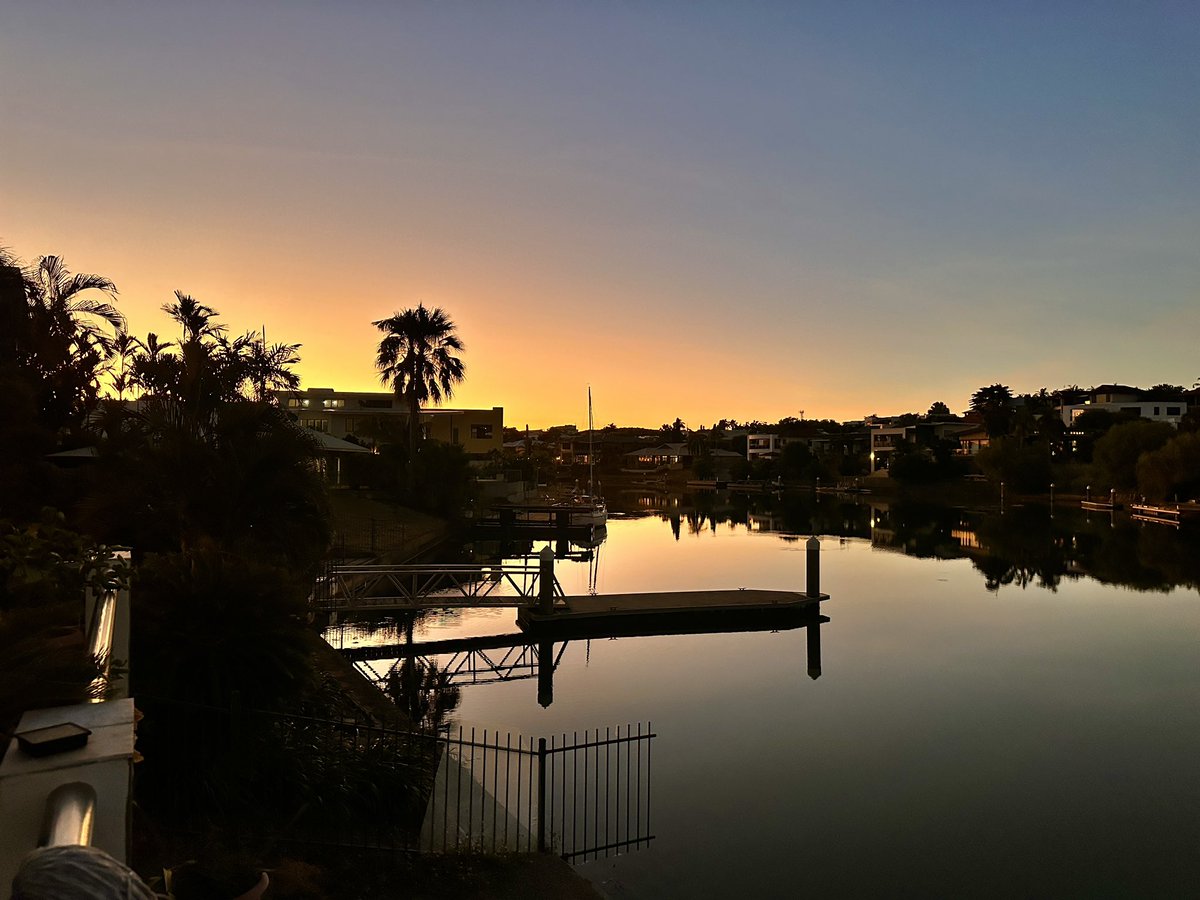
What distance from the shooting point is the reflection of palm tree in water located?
16.5 metres

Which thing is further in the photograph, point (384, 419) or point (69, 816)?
point (384, 419)

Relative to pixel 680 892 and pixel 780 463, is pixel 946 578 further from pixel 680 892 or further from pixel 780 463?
pixel 780 463

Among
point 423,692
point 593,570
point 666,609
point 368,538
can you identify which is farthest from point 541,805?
point 593,570

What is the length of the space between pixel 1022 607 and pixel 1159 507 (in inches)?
1778

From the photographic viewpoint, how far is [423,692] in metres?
18.4

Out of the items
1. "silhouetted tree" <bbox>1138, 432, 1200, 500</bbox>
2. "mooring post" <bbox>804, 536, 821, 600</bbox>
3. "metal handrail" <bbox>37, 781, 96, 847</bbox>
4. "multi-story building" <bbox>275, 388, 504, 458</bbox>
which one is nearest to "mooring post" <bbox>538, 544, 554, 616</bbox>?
"mooring post" <bbox>804, 536, 821, 600</bbox>

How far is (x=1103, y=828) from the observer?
40.2ft

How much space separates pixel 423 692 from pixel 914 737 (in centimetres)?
963

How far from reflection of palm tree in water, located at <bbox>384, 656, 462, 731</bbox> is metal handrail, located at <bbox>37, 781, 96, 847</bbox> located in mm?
12913

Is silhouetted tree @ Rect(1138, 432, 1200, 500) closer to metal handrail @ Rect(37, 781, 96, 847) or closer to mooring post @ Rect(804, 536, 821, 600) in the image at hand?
mooring post @ Rect(804, 536, 821, 600)

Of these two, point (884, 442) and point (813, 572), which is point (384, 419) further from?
point (884, 442)

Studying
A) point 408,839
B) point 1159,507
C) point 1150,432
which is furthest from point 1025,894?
point 1150,432

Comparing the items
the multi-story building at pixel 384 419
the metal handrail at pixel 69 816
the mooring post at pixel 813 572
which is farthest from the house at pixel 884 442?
the metal handrail at pixel 69 816

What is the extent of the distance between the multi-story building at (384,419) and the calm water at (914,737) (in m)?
32.9
